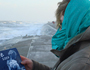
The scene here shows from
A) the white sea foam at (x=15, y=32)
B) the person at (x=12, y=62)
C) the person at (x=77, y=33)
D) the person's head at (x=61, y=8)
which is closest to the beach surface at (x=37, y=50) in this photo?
the person at (x=12, y=62)

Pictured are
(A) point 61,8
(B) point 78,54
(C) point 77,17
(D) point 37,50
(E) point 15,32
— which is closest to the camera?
(B) point 78,54

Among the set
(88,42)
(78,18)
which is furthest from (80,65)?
(78,18)

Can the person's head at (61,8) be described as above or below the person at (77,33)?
above

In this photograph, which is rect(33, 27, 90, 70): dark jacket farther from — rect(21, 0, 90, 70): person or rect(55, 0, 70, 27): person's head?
rect(55, 0, 70, 27): person's head

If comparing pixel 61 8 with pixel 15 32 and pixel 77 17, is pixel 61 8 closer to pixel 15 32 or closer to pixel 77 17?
pixel 77 17

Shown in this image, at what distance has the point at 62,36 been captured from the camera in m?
1.27

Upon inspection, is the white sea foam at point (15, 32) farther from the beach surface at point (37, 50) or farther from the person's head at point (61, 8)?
the person's head at point (61, 8)

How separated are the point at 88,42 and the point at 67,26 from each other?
0.30 metres

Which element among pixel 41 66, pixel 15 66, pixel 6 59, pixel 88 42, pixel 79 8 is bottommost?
pixel 41 66

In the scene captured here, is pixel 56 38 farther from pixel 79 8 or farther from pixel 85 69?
pixel 85 69

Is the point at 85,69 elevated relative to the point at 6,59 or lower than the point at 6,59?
elevated

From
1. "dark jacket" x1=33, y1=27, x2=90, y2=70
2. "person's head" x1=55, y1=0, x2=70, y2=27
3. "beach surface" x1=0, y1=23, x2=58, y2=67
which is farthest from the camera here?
"beach surface" x1=0, y1=23, x2=58, y2=67

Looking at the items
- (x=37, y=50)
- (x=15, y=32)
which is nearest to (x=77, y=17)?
(x=37, y=50)

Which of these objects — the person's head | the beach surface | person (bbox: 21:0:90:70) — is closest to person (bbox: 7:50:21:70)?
person (bbox: 21:0:90:70)
